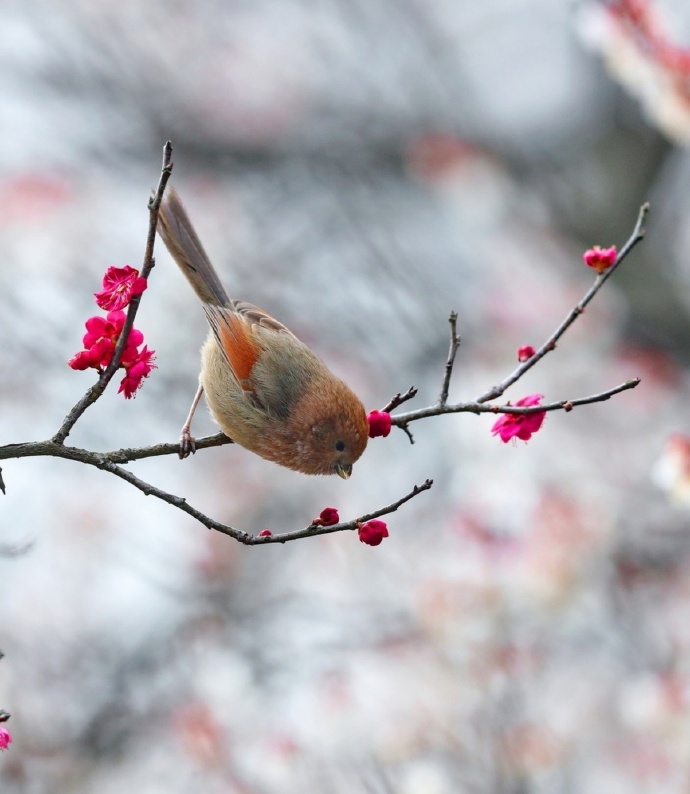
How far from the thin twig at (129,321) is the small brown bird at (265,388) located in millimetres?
1126

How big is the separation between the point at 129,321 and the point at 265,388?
1499 millimetres

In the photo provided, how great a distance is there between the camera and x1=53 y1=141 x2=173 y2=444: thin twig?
209 centimetres

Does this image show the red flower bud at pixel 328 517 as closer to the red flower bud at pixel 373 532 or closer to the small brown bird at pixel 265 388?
the red flower bud at pixel 373 532

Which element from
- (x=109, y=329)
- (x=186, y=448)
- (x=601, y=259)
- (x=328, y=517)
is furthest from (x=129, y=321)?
(x=601, y=259)

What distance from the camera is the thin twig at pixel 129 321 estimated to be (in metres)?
2.09

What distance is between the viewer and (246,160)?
8.70 metres

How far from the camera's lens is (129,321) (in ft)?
7.25

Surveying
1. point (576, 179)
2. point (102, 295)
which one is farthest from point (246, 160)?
point (102, 295)

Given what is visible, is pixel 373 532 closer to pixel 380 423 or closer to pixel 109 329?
pixel 380 423

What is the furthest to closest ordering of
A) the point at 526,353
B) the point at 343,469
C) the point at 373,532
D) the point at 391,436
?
the point at 391,436 < the point at 343,469 < the point at 526,353 < the point at 373,532

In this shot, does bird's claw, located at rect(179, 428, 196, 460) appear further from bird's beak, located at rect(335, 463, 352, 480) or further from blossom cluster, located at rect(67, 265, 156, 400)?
bird's beak, located at rect(335, 463, 352, 480)

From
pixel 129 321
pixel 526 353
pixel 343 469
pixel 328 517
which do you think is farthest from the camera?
pixel 343 469

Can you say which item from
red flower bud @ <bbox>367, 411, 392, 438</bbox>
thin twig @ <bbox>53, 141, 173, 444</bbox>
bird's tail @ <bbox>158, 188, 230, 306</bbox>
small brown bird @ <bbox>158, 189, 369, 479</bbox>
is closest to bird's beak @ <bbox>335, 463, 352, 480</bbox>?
small brown bird @ <bbox>158, 189, 369, 479</bbox>

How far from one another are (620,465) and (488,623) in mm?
2383
